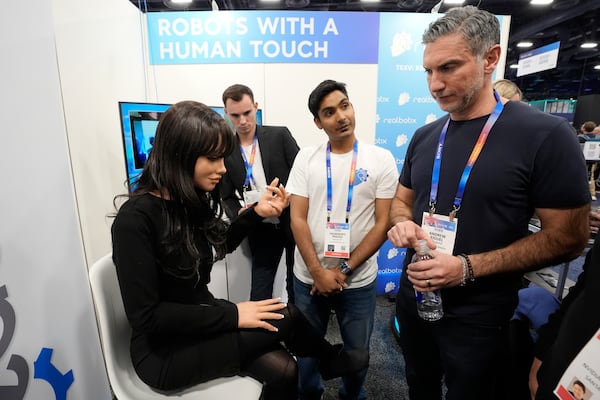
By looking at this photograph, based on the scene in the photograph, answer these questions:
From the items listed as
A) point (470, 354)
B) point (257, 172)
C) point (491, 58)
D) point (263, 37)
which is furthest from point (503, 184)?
point (263, 37)

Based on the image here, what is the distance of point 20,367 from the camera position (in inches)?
49.3

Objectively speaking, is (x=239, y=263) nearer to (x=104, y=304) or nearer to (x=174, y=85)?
(x=104, y=304)

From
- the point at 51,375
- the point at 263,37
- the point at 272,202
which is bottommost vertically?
the point at 51,375

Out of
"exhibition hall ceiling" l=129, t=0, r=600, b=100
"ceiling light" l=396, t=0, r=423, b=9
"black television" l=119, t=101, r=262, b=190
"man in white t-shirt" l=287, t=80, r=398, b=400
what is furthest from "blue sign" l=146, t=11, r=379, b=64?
"ceiling light" l=396, t=0, r=423, b=9

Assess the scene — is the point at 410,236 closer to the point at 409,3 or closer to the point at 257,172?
the point at 257,172

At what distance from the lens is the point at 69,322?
1419 millimetres

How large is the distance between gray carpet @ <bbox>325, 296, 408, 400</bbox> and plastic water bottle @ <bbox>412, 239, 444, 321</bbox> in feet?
3.65

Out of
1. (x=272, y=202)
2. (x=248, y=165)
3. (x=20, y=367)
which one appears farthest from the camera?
→ (x=248, y=165)

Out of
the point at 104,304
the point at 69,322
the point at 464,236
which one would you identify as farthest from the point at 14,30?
the point at 464,236

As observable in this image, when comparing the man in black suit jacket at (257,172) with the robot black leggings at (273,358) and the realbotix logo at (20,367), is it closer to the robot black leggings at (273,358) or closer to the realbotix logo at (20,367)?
the robot black leggings at (273,358)

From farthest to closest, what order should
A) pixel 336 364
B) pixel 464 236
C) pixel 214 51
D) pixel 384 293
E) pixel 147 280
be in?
pixel 384 293 < pixel 214 51 < pixel 336 364 < pixel 464 236 < pixel 147 280

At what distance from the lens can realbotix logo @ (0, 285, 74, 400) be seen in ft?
3.93

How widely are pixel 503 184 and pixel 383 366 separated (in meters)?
1.76

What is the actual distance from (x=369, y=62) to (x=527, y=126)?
2321mm
